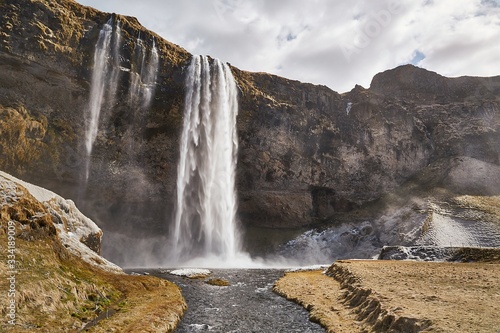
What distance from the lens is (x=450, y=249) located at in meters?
41.7

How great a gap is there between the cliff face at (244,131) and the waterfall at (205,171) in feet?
9.12

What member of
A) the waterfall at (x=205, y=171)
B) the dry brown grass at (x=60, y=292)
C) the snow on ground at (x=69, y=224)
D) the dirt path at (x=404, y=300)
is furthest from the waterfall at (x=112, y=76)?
the dirt path at (x=404, y=300)

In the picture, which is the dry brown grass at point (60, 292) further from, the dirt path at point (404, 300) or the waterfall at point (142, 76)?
the waterfall at point (142, 76)

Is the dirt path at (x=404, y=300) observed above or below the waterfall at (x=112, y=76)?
below

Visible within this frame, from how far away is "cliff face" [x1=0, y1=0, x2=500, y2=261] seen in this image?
48.9 meters

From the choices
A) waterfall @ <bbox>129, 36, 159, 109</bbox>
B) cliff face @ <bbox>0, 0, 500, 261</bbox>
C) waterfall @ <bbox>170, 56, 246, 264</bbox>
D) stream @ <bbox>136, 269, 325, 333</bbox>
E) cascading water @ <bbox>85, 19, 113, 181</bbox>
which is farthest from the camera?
waterfall @ <bbox>170, 56, 246, 264</bbox>

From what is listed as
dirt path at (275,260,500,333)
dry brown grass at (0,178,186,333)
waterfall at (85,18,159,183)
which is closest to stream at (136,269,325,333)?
dirt path at (275,260,500,333)

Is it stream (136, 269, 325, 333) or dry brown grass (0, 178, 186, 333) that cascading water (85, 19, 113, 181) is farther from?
dry brown grass (0, 178, 186, 333)

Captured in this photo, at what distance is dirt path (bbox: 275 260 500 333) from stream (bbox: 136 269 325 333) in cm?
120

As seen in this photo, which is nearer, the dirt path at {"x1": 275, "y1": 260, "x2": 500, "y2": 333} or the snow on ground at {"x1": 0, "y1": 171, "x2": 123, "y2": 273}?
the dirt path at {"x1": 275, "y1": 260, "x2": 500, "y2": 333}

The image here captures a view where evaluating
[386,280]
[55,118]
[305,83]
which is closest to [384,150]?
[305,83]

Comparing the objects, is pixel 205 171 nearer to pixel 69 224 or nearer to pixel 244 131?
pixel 244 131

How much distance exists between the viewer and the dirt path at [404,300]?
1369 centimetres

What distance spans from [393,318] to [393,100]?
80065 mm
